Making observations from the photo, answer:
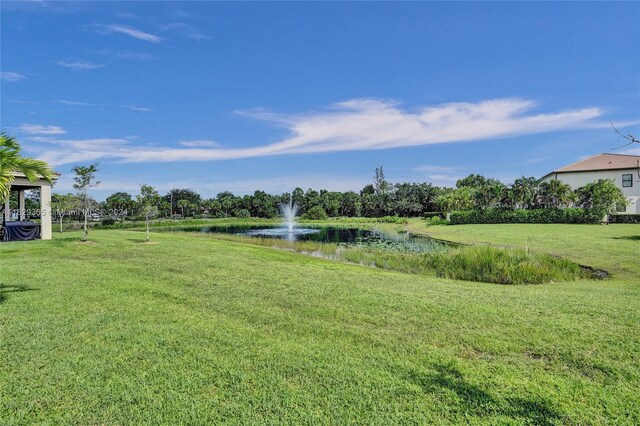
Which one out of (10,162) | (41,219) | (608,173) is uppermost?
(608,173)

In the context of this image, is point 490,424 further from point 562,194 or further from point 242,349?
point 562,194

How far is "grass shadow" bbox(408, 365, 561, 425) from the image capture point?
313 cm

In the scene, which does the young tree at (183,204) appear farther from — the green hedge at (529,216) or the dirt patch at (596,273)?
the dirt patch at (596,273)

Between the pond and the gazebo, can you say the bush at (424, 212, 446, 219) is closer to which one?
the pond

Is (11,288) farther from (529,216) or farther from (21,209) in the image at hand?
(529,216)

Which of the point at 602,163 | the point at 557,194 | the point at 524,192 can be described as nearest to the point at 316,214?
the point at 524,192

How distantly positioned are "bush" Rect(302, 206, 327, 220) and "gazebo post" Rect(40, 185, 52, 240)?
5353 cm

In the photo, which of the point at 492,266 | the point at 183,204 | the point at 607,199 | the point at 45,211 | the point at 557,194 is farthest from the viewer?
the point at 183,204

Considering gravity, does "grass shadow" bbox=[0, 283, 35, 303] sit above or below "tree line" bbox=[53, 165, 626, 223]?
below

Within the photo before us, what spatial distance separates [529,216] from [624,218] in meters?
8.08

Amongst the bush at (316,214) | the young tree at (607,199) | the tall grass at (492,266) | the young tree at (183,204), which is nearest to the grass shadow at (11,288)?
the tall grass at (492,266)

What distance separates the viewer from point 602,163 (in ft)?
164

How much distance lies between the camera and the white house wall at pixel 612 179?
4455 centimetres

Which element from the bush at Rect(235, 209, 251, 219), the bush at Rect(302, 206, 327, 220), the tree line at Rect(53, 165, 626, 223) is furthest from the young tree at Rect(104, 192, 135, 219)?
the bush at Rect(302, 206, 327, 220)
